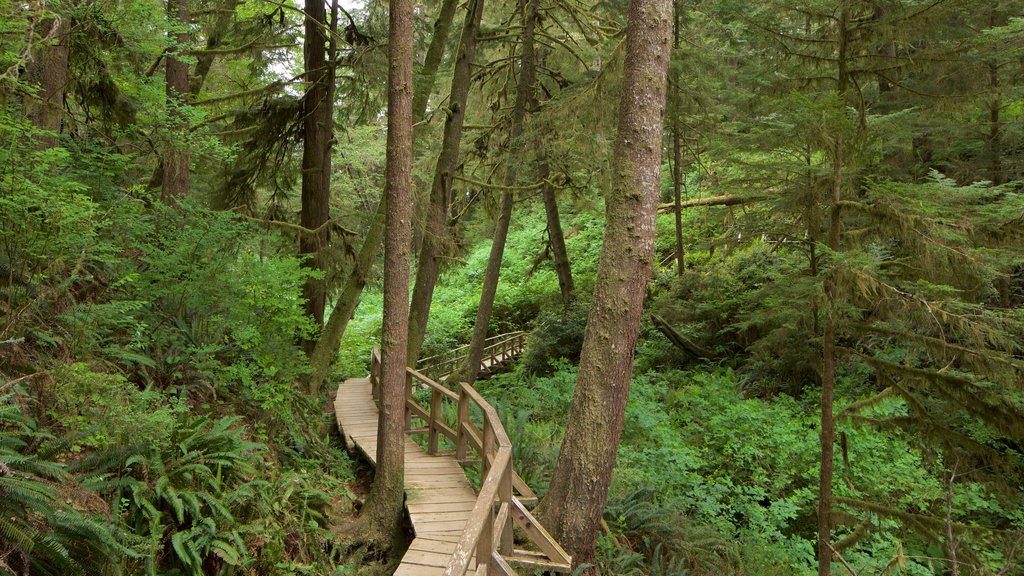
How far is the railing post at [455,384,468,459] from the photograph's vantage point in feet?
23.4

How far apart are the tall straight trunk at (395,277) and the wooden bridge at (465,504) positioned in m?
0.37

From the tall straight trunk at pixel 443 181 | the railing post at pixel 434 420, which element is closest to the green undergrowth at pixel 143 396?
the railing post at pixel 434 420

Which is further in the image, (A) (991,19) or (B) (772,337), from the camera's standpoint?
(A) (991,19)

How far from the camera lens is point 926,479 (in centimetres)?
843

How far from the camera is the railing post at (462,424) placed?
23.4 ft

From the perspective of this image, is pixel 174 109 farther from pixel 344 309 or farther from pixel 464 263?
pixel 464 263

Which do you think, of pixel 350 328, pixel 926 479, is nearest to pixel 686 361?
pixel 926 479

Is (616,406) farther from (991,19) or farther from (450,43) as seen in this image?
(991,19)

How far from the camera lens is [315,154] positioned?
10.3 metres

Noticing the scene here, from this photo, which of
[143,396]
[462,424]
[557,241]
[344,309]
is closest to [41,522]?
[143,396]

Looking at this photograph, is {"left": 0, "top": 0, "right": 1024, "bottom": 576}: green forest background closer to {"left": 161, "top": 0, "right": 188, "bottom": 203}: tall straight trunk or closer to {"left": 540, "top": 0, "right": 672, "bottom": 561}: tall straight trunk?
{"left": 161, "top": 0, "right": 188, "bottom": 203}: tall straight trunk

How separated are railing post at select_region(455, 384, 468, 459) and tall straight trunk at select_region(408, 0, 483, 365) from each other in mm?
3148

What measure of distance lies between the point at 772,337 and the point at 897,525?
3357mm

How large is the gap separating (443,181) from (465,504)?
6141 millimetres
